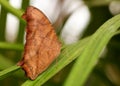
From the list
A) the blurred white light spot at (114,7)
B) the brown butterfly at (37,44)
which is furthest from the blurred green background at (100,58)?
the brown butterfly at (37,44)

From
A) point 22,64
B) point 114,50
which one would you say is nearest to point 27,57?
point 22,64

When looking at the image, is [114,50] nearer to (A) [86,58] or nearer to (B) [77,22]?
(B) [77,22]

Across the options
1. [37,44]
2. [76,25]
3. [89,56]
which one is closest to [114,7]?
[76,25]

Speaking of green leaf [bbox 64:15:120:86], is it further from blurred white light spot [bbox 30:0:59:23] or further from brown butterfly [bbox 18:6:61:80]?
blurred white light spot [bbox 30:0:59:23]

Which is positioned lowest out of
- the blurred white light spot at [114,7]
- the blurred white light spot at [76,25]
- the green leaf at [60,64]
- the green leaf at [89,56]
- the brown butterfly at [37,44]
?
the blurred white light spot at [76,25]

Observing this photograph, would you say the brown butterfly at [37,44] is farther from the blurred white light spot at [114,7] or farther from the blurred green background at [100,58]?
the blurred white light spot at [114,7]

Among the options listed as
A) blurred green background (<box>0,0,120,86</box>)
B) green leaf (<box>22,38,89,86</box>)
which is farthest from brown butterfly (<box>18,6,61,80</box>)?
blurred green background (<box>0,0,120,86</box>)
